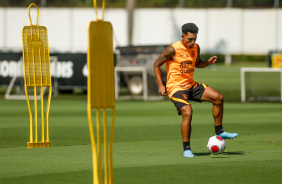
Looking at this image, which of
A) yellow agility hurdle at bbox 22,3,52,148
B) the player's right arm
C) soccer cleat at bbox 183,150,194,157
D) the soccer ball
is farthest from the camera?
yellow agility hurdle at bbox 22,3,52,148

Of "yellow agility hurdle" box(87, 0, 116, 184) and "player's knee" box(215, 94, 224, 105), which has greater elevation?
"yellow agility hurdle" box(87, 0, 116, 184)

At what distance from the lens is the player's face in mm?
10570

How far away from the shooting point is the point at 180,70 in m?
10.8

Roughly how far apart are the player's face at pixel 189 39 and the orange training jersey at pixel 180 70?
0.15m

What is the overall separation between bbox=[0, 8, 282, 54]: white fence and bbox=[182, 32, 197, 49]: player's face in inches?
1915

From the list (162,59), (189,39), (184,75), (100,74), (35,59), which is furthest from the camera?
(35,59)

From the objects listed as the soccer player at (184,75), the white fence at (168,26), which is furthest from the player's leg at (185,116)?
the white fence at (168,26)

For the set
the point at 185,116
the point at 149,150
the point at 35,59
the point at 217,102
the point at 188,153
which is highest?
the point at 35,59

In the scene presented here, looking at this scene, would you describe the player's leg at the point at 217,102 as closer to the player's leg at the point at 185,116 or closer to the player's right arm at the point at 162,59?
the player's leg at the point at 185,116

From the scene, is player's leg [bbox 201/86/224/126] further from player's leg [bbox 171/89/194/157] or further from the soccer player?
player's leg [bbox 171/89/194/157]

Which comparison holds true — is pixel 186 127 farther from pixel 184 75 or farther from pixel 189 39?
pixel 189 39

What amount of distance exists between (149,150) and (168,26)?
48729mm

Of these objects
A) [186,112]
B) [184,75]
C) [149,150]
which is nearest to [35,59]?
[149,150]

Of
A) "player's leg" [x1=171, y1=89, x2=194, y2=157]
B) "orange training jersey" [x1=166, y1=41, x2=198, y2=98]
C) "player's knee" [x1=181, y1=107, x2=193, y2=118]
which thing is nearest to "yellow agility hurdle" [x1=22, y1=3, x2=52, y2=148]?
"orange training jersey" [x1=166, y1=41, x2=198, y2=98]
